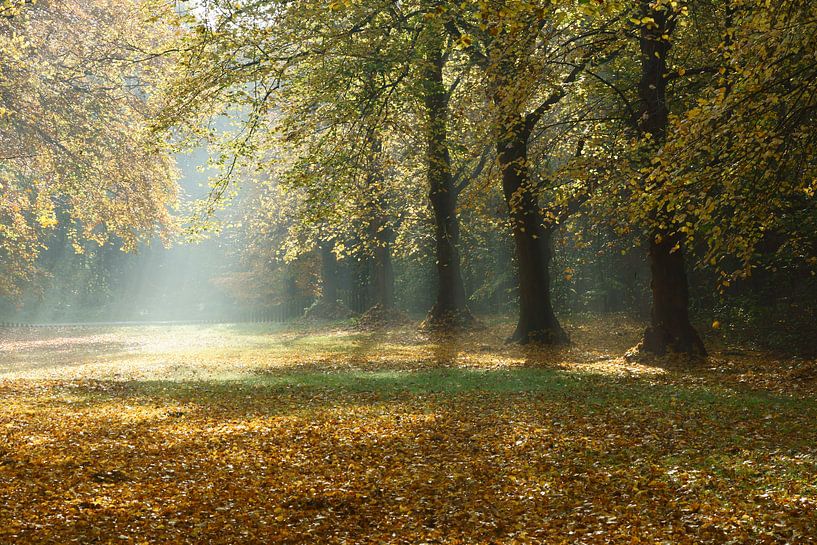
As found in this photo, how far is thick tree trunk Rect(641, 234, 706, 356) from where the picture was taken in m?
16.0

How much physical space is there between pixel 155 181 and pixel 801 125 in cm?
2208

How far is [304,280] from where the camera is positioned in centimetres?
4188

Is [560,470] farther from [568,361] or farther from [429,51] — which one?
[429,51]

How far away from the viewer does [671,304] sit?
16125 millimetres

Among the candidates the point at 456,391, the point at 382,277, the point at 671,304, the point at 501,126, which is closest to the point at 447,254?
the point at 382,277

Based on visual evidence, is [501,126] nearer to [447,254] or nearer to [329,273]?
[447,254]

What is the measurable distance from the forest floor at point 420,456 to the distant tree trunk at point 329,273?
2472 cm

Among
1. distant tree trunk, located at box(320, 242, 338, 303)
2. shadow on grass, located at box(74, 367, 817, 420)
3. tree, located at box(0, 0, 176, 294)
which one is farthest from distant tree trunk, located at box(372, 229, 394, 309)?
shadow on grass, located at box(74, 367, 817, 420)

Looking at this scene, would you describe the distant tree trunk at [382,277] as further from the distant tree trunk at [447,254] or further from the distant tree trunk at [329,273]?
the distant tree trunk at [329,273]

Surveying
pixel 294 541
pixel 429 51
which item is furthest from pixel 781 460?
pixel 429 51

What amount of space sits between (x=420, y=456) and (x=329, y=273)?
1299 inches

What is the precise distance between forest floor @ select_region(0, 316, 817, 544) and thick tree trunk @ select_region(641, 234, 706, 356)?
0.68 meters

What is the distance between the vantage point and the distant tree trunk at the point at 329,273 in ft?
133

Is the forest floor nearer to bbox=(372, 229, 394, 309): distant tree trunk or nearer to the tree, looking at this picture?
the tree
